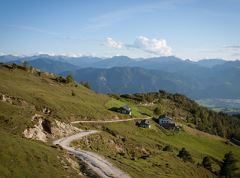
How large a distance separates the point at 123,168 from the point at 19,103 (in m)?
42.2

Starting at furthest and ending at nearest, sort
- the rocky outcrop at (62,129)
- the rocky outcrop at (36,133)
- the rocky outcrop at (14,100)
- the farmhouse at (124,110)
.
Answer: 1. the farmhouse at (124,110)
2. the rocky outcrop at (14,100)
3. the rocky outcrop at (62,129)
4. the rocky outcrop at (36,133)

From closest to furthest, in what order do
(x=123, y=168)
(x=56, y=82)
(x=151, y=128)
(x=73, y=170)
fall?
(x=73, y=170) < (x=123, y=168) < (x=151, y=128) < (x=56, y=82)

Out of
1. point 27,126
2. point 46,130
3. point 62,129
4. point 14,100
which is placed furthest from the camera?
point 14,100

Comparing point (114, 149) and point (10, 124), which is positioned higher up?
point (10, 124)

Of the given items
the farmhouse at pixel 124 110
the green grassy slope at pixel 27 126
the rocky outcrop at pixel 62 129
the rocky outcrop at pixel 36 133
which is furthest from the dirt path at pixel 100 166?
the farmhouse at pixel 124 110

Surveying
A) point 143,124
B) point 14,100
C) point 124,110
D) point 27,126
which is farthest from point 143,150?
point 124,110

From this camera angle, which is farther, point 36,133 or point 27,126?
point 36,133

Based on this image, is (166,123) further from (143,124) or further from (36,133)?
(36,133)

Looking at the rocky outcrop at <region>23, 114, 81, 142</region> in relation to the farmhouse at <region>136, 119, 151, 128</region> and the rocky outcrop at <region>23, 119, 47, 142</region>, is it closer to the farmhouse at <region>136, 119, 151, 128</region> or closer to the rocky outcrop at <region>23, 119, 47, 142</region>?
the rocky outcrop at <region>23, 119, 47, 142</region>

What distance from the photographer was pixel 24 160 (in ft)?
157

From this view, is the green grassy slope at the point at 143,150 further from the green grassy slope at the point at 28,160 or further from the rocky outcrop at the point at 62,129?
the green grassy slope at the point at 28,160

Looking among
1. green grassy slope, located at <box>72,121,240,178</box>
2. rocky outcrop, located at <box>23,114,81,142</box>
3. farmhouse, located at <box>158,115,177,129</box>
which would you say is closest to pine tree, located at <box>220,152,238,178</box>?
green grassy slope, located at <box>72,121,240,178</box>

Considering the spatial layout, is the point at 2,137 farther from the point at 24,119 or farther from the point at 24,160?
the point at 24,119

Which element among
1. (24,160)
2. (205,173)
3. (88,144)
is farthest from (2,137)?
(205,173)
